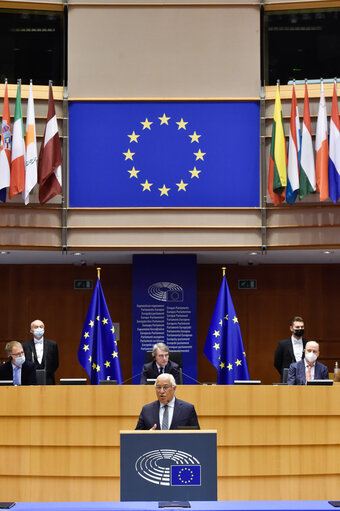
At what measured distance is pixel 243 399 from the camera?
10.1 metres

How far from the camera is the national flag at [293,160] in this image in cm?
1355

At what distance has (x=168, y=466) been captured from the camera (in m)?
6.02

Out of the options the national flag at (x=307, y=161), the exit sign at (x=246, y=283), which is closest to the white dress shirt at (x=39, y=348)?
the national flag at (x=307, y=161)

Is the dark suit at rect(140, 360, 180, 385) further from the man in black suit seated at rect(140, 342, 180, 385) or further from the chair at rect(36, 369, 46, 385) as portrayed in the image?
the chair at rect(36, 369, 46, 385)

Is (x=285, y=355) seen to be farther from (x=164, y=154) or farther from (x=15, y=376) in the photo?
(x=15, y=376)

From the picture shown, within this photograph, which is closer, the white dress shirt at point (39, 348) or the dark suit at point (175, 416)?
the dark suit at point (175, 416)

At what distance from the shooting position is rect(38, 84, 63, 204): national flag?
13561 millimetres

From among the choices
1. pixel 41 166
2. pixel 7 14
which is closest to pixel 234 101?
pixel 41 166

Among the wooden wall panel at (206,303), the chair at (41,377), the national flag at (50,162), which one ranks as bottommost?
the chair at (41,377)

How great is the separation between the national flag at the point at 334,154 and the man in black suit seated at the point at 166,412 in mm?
6433

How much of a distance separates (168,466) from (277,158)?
836 cm

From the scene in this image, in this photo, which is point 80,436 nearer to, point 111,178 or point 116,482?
point 116,482

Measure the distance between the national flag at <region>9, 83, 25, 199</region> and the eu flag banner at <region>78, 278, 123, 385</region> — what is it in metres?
2.36

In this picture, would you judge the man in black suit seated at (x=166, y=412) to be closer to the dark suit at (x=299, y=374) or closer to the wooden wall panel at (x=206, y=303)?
the dark suit at (x=299, y=374)
